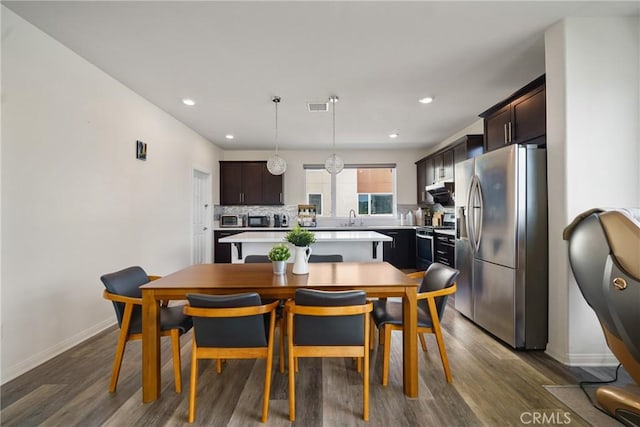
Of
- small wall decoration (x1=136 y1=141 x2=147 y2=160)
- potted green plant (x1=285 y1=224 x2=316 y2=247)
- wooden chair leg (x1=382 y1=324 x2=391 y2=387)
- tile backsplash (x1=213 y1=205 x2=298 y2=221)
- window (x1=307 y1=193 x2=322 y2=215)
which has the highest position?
small wall decoration (x1=136 y1=141 x2=147 y2=160)

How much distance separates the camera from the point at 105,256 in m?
3.03

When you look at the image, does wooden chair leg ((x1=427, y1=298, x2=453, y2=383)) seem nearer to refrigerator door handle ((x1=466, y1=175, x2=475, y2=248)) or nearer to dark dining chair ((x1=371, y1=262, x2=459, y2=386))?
dark dining chair ((x1=371, y1=262, x2=459, y2=386))

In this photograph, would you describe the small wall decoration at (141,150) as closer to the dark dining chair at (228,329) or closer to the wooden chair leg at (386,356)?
the dark dining chair at (228,329)

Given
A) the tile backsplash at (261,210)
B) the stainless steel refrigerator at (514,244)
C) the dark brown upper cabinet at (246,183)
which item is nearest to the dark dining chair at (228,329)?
the stainless steel refrigerator at (514,244)

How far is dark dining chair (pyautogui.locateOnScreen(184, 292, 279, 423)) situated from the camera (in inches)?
63.0

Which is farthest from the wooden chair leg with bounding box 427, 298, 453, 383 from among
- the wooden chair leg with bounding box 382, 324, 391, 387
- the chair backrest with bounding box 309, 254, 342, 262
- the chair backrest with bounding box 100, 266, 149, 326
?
the chair backrest with bounding box 100, 266, 149, 326

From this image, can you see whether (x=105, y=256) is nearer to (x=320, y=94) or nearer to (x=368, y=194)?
(x=320, y=94)

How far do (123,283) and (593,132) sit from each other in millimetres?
3583

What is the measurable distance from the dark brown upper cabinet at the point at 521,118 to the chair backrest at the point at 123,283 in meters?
3.55


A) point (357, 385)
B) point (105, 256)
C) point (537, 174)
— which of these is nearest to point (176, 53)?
point (105, 256)

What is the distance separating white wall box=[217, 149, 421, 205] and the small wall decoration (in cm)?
312

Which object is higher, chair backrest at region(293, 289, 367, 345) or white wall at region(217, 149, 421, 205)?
white wall at region(217, 149, 421, 205)

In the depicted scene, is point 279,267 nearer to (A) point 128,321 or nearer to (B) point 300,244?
(B) point 300,244

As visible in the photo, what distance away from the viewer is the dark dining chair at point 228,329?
1600 millimetres
